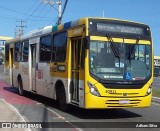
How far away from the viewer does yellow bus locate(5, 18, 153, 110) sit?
12.8 m

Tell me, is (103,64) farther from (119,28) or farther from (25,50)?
(25,50)

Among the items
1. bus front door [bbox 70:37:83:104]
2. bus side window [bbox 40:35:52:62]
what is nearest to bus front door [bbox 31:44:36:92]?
bus side window [bbox 40:35:52:62]

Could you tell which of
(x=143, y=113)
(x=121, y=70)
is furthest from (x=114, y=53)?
(x=143, y=113)

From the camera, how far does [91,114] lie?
1445 centimetres

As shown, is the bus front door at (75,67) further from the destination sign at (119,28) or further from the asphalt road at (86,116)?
the destination sign at (119,28)

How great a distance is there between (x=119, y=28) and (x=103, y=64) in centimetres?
139

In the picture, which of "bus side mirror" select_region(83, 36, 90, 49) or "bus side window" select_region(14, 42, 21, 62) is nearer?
"bus side mirror" select_region(83, 36, 90, 49)

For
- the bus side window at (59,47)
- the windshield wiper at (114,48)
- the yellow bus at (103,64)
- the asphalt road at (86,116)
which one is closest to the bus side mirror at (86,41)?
the yellow bus at (103,64)

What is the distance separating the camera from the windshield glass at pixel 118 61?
42.5 ft

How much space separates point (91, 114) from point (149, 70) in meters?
2.52

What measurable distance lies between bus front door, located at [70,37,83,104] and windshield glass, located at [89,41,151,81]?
1.95 feet

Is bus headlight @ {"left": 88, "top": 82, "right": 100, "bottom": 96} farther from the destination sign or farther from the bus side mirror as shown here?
the destination sign

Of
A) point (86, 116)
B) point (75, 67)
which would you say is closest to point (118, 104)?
point (86, 116)

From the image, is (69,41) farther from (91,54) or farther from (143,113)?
(143,113)
